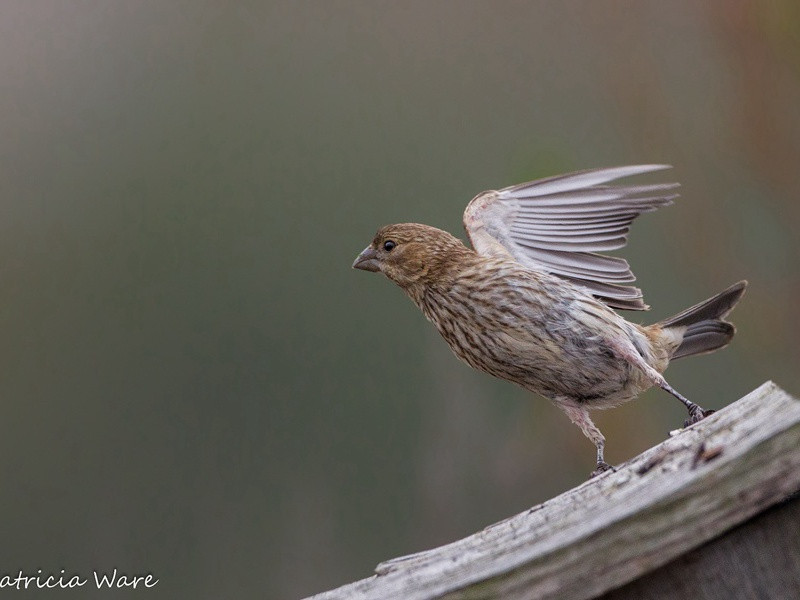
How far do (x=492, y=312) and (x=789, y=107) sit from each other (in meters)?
1.52

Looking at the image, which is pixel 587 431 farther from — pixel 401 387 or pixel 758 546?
pixel 758 546

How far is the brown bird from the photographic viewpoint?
3.67 m

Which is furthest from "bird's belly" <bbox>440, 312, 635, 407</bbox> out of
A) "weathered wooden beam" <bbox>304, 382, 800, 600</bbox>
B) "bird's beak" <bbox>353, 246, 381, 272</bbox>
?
"weathered wooden beam" <bbox>304, 382, 800, 600</bbox>

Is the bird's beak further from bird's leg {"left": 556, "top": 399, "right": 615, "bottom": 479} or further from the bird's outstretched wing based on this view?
bird's leg {"left": 556, "top": 399, "right": 615, "bottom": 479}

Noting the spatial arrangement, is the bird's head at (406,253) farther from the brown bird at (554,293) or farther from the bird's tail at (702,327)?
the bird's tail at (702,327)

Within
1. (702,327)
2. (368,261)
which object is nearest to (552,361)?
(702,327)

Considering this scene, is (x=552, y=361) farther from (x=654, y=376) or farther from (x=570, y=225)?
(x=570, y=225)

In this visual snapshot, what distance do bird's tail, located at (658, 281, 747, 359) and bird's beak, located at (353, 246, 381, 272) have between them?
3.79ft

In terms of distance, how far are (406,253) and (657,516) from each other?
2531 millimetres

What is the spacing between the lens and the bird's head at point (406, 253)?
408cm

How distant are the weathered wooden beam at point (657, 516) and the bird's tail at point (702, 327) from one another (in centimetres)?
204

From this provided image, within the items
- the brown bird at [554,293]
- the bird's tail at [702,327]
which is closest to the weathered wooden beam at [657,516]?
the brown bird at [554,293]

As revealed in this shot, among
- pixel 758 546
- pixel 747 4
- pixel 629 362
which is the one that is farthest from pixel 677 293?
pixel 758 546

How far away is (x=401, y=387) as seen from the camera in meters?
3.84
